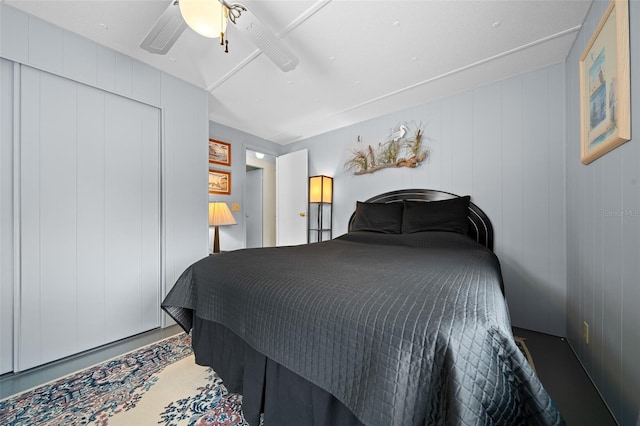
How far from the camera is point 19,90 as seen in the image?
167cm

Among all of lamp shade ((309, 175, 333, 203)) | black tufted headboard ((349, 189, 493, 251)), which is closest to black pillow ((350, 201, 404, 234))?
black tufted headboard ((349, 189, 493, 251))

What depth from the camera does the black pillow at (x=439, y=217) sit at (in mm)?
2322

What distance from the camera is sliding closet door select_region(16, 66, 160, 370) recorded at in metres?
1.70

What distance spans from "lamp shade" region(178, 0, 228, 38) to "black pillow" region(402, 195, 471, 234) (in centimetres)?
219

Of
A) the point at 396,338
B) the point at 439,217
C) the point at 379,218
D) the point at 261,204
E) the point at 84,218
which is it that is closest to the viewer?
the point at 396,338

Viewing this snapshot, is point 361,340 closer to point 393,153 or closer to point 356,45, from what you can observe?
point 356,45

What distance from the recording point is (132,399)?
1.36m

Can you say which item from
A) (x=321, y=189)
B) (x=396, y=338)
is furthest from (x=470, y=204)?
(x=396, y=338)

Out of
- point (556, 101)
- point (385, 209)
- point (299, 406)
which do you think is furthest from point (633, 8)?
point (299, 406)

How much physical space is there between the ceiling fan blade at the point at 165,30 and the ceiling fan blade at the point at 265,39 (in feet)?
1.09

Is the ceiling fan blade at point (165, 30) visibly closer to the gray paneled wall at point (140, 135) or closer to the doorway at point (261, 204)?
the gray paneled wall at point (140, 135)

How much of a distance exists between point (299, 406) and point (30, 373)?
199 cm

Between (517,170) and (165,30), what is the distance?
3.01m

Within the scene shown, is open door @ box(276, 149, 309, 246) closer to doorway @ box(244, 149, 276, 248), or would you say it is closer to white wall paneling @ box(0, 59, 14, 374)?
doorway @ box(244, 149, 276, 248)
